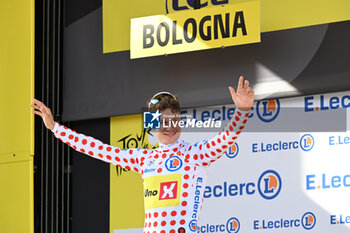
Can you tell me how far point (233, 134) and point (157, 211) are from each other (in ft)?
1.67

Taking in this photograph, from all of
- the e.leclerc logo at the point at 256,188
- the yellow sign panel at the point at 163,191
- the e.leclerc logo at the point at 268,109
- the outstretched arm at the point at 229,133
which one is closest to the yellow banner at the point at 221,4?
the e.leclerc logo at the point at 268,109

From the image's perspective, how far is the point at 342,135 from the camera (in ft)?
14.6

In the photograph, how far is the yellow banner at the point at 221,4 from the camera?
15.0ft

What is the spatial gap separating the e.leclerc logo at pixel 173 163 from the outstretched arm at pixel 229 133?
5 centimetres

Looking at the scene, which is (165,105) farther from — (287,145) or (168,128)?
(287,145)

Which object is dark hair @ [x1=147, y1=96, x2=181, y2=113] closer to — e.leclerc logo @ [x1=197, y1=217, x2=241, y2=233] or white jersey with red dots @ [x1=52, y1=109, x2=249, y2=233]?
white jersey with red dots @ [x1=52, y1=109, x2=249, y2=233]

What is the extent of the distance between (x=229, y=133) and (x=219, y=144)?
92 mm

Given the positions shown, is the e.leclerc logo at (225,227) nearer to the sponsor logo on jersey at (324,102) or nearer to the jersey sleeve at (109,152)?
the sponsor logo on jersey at (324,102)

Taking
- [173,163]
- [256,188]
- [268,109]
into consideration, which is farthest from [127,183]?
[173,163]

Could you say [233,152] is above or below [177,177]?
above

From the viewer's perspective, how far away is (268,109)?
475cm

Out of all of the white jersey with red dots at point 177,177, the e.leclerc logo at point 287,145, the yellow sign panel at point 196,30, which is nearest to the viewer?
the white jersey with red dots at point 177,177

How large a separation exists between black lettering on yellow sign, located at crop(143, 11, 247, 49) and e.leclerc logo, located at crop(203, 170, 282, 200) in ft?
2.96

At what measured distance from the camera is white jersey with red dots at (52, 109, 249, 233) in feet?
11.4
